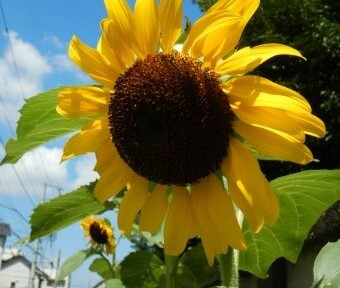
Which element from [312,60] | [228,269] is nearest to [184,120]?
[228,269]

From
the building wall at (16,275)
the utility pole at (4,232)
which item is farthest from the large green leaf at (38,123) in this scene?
the building wall at (16,275)

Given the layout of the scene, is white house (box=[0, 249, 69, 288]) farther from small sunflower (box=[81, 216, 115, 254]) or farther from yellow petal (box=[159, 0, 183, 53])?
yellow petal (box=[159, 0, 183, 53])

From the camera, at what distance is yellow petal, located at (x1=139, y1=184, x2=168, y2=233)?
0.98m

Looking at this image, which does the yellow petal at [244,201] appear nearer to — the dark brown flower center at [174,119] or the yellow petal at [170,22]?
the dark brown flower center at [174,119]

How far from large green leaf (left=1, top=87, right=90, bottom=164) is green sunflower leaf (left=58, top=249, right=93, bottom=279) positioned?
5.66 feet

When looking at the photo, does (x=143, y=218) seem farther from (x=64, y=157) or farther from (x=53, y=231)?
(x=53, y=231)

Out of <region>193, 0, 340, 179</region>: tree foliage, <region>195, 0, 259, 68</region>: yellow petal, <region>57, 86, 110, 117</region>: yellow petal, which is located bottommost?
<region>195, 0, 259, 68</region>: yellow petal

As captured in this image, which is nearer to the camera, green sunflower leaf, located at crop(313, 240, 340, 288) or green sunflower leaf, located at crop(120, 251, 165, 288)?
green sunflower leaf, located at crop(313, 240, 340, 288)

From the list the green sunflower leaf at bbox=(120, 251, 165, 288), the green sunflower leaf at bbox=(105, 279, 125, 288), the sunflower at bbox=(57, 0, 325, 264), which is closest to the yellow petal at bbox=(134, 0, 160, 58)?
the sunflower at bbox=(57, 0, 325, 264)

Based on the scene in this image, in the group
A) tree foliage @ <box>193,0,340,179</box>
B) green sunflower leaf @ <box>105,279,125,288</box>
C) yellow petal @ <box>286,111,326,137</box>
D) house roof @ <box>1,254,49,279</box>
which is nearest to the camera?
yellow petal @ <box>286,111,326,137</box>

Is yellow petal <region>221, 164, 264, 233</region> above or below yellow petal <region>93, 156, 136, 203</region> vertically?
below

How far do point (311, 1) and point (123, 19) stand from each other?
8.62 m

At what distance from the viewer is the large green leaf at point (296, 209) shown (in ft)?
3.29

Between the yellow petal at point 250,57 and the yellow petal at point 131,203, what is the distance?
9.0 inches
